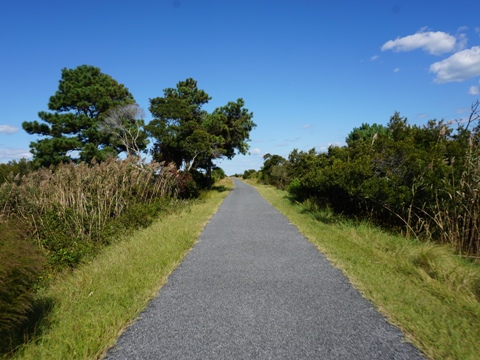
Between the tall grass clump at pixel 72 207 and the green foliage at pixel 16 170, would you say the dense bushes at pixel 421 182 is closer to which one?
the tall grass clump at pixel 72 207

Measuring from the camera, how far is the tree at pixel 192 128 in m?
22.7

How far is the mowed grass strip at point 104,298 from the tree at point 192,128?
16323mm

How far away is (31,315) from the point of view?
3.53 meters

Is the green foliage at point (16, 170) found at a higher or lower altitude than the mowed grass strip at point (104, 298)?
higher

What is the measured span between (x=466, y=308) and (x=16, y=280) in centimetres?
505

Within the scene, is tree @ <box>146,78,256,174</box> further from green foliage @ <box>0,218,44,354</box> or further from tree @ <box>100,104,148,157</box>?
green foliage @ <box>0,218,44,354</box>

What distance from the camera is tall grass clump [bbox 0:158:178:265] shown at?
7758 mm

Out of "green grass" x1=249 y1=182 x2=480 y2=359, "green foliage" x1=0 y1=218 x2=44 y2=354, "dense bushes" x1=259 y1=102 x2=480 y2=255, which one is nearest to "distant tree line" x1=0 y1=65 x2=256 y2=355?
"green foliage" x1=0 y1=218 x2=44 y2=354

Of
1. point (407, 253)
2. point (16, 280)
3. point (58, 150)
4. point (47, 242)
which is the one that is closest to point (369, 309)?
point (407, 253)

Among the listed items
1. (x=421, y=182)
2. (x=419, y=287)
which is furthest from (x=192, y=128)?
(x=419, y=287)

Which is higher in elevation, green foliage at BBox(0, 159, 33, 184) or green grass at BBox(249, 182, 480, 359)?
green foliage at BBox(0, 159, 33, 184)

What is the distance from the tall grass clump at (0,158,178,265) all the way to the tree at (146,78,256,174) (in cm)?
1183

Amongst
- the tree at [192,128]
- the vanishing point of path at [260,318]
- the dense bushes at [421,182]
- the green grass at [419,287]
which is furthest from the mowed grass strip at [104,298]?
the tree at [192,128]

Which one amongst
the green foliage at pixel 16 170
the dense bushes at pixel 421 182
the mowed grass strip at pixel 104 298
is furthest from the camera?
the green foliage at pixel 16 170
